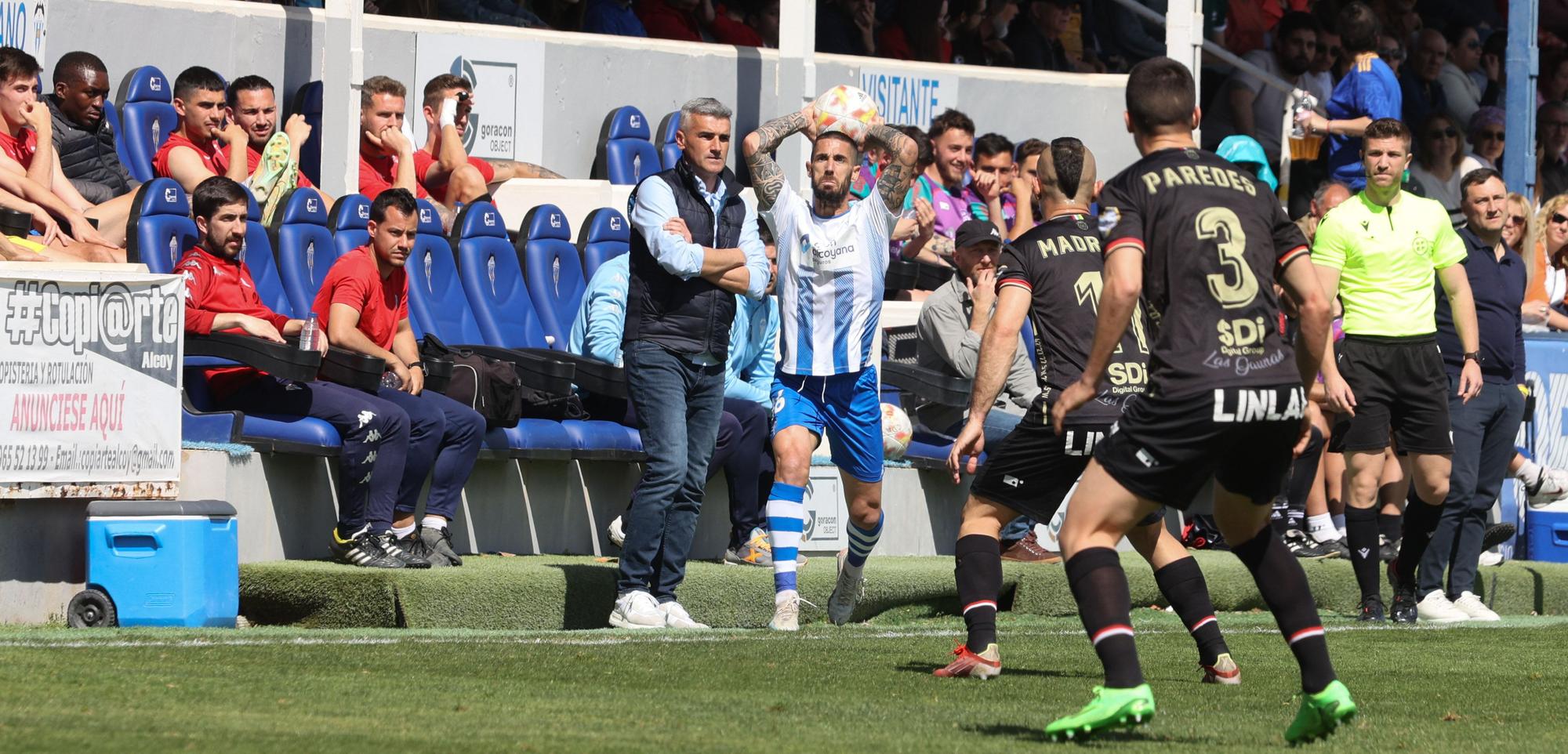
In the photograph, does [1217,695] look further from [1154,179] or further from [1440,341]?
[1440,341]

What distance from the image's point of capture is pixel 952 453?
7258 millimetres

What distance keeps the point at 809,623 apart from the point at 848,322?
1.75 metres

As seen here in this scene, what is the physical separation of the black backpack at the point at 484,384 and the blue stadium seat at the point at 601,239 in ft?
6.98

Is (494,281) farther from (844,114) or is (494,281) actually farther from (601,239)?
(844,114)

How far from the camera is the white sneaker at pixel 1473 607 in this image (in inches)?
436

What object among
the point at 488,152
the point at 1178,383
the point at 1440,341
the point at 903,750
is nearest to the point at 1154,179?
the point at 1178,383

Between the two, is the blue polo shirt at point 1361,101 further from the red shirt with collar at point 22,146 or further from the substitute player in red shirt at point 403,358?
the red shirt with collar at point 22,146

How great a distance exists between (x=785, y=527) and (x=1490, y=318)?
447 centimetres

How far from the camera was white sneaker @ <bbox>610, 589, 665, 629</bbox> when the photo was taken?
860cm

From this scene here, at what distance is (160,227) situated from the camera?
9516mm

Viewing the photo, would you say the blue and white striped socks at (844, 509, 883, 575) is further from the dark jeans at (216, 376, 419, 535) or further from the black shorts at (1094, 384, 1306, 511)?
the black shorts at (1094, 384, 1306, 511)

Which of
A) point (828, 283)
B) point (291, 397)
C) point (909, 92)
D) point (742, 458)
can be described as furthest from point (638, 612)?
point (909, 92)

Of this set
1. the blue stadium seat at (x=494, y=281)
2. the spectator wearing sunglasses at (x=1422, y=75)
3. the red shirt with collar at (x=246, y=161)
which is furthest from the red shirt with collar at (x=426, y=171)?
the spectator wearing sunglasses at (x=1422, y=75)

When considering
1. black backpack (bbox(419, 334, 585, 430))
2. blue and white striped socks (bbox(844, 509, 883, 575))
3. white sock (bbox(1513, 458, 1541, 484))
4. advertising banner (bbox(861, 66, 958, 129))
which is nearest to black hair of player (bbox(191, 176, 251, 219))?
black backpack (bbox(419, 334, 585, 430))
